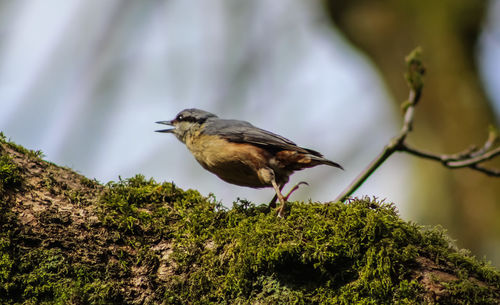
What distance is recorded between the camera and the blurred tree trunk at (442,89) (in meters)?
6.00

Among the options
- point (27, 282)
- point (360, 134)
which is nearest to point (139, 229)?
point (27, 282)

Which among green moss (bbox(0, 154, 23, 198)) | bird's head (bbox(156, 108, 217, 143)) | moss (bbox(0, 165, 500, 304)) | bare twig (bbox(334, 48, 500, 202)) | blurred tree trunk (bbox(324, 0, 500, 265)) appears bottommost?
moss (bbox(0, 165, 500, 304))

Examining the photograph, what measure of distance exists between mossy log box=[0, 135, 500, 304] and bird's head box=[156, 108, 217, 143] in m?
1.84

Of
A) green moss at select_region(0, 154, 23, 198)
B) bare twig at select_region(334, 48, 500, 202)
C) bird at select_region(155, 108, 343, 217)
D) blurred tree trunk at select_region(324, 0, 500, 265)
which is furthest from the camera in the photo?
blurred tree trunk at select_region(324, 0, 500, 265)

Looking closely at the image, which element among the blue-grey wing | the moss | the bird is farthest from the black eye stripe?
the moss

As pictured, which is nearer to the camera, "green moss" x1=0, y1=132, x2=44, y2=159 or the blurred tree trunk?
"green moss" x1=0, y1=132, x2=44, y2=159

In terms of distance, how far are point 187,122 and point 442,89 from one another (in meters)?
3.42

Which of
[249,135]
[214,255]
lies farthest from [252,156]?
[214,255]

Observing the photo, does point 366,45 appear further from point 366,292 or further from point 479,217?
point 366,292

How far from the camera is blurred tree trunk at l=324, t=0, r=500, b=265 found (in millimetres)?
5998

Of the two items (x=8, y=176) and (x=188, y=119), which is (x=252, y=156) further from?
(x=8, y=176)

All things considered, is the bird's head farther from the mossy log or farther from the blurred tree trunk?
the blurred tree trunk

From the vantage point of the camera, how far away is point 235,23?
6.26 m

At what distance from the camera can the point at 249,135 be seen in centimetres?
402
